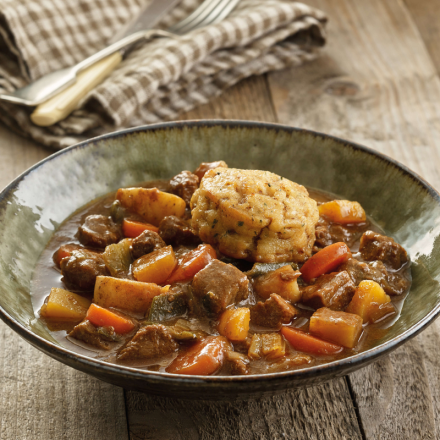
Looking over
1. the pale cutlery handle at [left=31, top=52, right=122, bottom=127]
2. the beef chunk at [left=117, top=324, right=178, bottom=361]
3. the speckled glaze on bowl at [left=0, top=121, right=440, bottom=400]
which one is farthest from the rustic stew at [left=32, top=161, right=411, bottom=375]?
the pale cutlery handle at [left=31, top=52, right=122, bottom=127]

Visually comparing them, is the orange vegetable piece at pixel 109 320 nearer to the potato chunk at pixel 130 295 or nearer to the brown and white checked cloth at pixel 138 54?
the potato chunk at pixel 130 295

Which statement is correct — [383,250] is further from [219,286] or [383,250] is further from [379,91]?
[379,91]

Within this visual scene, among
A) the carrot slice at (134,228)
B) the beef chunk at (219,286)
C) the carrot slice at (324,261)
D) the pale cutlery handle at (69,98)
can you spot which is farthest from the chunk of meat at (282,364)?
the pale cutlery handle at (69,98)

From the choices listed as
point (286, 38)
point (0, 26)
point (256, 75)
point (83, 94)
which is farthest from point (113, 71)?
point (286, 38)

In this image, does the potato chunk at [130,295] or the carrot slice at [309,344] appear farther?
the potato chunk at [130,295]

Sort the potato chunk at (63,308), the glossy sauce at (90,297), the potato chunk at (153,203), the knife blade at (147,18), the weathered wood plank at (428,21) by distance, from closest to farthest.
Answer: the glossy sauce at (90,297) < the potato chunk at (63,308) < the potato chunk at (153,203) < the knife blade at (147,18) < the weathered wood plank at (428,21)

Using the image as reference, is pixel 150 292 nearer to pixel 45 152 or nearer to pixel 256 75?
pixel 45 152

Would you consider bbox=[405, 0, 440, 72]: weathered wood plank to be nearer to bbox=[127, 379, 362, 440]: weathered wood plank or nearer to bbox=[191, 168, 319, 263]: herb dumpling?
bbox=[191, 168, 319, 263]: herb dumpling
